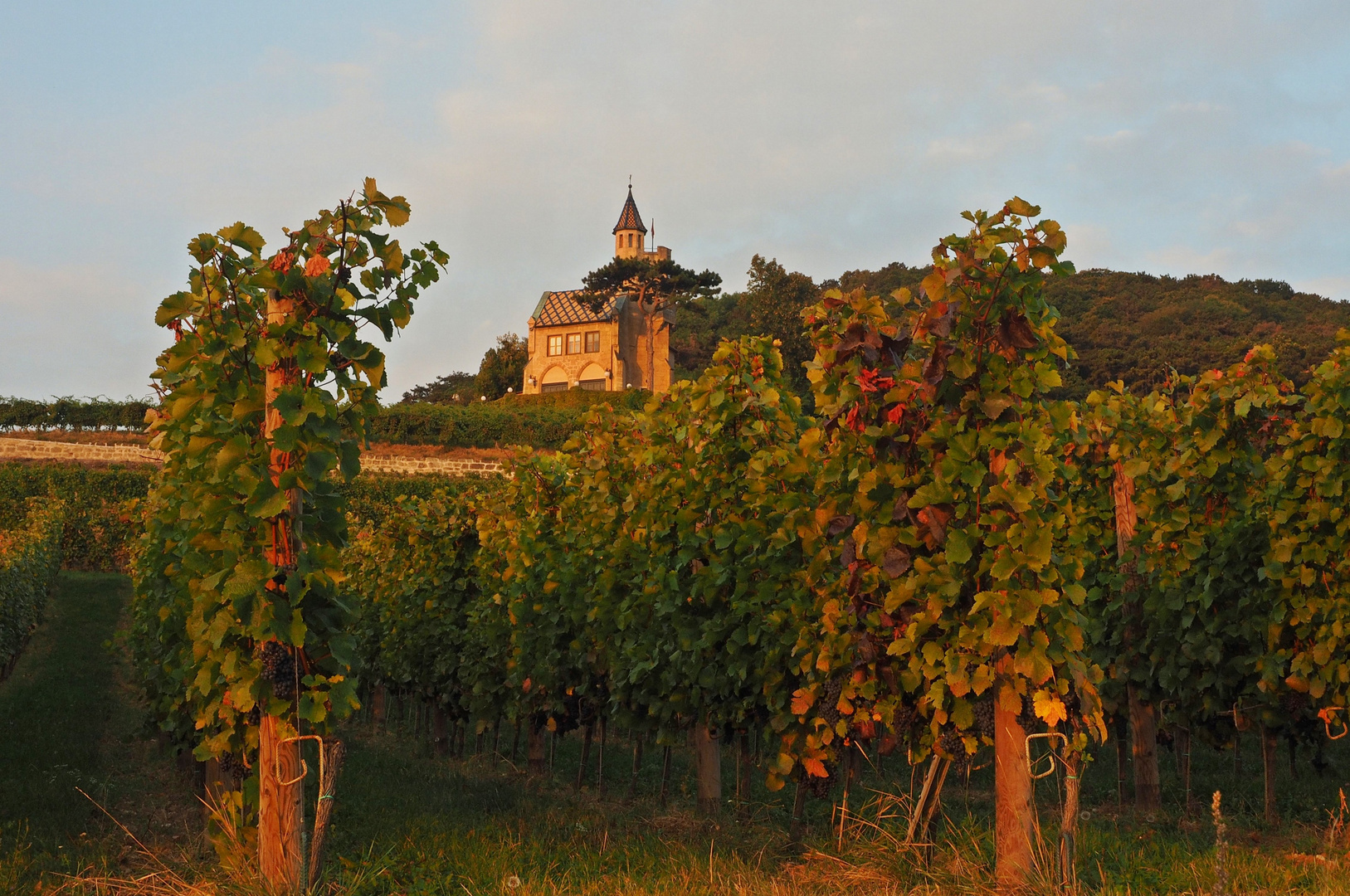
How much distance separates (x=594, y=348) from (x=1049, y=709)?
2039 inches

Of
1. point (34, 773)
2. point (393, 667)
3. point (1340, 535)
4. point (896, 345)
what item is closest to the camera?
point (896, 345)

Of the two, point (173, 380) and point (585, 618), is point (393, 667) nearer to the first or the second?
point (585, 618)

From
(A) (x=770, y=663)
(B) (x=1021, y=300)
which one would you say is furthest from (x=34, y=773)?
(B) (x=1021, y=300)

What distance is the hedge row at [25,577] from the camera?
13482mm

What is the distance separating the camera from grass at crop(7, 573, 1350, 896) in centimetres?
514

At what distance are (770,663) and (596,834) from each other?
1658mm

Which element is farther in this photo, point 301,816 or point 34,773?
point 34,773

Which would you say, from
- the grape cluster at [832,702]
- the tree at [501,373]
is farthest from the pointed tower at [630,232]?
the grape cluster at [832,702]

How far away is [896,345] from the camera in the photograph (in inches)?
215

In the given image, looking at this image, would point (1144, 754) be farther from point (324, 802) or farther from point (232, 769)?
point (232, 769)

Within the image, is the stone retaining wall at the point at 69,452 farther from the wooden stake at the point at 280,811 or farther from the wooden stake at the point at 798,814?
the wooden stake at the point at 280,811

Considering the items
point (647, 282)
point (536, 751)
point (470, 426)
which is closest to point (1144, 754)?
point (536, 751)

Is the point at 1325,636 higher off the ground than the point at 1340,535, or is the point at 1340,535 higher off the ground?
the point at 1340,535

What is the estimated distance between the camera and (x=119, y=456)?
33375 mm
